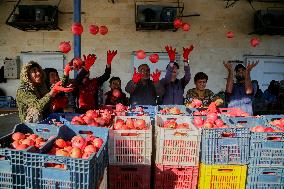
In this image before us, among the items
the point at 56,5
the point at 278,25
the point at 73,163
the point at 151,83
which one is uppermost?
the point at 56,5

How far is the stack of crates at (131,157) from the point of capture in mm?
3275

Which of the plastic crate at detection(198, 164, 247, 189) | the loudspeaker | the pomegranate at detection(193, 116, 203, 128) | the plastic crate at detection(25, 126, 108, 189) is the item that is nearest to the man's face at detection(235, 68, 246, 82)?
the pomegranate at detection(193, 116, 203, 128)

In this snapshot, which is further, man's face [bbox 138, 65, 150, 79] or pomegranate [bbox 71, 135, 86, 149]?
man's face [bbox 138, 65, 150, 79]

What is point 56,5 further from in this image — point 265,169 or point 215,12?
point 265,169

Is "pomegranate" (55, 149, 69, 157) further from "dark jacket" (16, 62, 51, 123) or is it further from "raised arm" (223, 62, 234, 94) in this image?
"raised arm" (223, 62, 234, 94)

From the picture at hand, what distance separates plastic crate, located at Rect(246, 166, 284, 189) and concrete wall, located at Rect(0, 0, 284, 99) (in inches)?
264

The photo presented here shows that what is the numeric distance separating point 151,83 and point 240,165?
121 inches

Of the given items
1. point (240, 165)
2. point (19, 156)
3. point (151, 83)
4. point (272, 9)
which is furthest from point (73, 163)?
point (272, 9)

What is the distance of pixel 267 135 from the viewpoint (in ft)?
10.8

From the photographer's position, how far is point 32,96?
13.3 feet

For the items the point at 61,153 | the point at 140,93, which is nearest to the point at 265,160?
the point at 61,153

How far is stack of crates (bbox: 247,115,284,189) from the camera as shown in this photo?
10.8 feet

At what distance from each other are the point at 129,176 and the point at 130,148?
0.31m

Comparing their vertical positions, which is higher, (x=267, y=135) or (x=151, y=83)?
(x=151, y=83)
